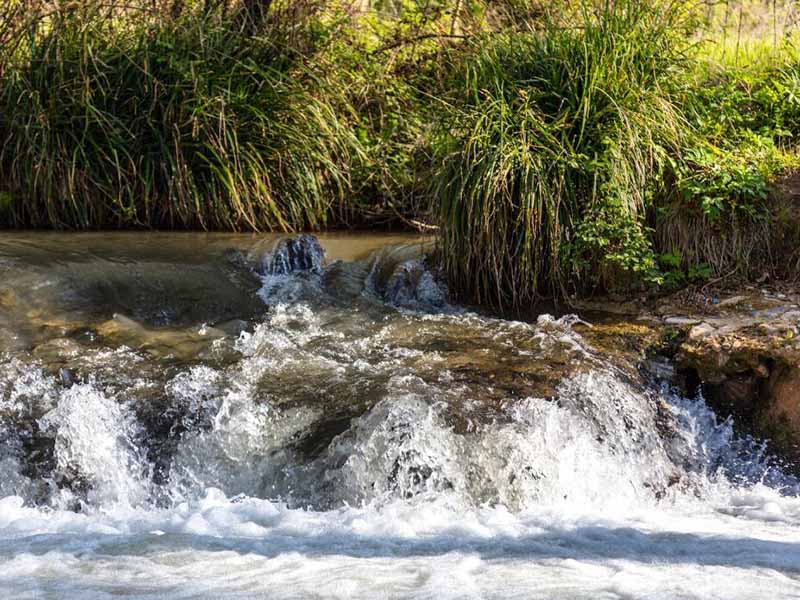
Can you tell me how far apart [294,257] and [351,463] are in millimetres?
2868

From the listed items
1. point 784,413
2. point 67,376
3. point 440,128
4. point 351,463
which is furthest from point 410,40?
point 351,463

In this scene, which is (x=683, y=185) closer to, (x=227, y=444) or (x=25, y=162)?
(x=227, y=444)

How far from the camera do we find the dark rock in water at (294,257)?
674 cm

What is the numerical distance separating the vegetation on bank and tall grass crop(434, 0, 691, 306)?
0.04 ft

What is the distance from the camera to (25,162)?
7.80m

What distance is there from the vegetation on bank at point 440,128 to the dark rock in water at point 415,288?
0.16 metres

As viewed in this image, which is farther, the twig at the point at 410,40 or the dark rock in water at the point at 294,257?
the twig at the point at 410,40

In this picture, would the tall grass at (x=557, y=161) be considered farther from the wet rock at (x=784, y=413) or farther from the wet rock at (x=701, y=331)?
the wet rock at (x=784, y=413)

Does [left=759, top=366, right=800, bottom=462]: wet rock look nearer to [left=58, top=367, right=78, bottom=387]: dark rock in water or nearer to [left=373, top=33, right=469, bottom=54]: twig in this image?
[left=58, top=367, right=78, bottom=387]: dark rock in water

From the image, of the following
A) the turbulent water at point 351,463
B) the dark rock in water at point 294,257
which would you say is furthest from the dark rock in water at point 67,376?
the dark rock in water at point 294,257

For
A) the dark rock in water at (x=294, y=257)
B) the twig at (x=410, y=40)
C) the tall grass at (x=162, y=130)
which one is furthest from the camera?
the twig at (x=410, y=40)

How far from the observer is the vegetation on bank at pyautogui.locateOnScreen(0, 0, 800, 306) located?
5.91m

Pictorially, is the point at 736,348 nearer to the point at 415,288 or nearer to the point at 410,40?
the point at 415,288

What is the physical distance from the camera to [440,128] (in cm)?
633
